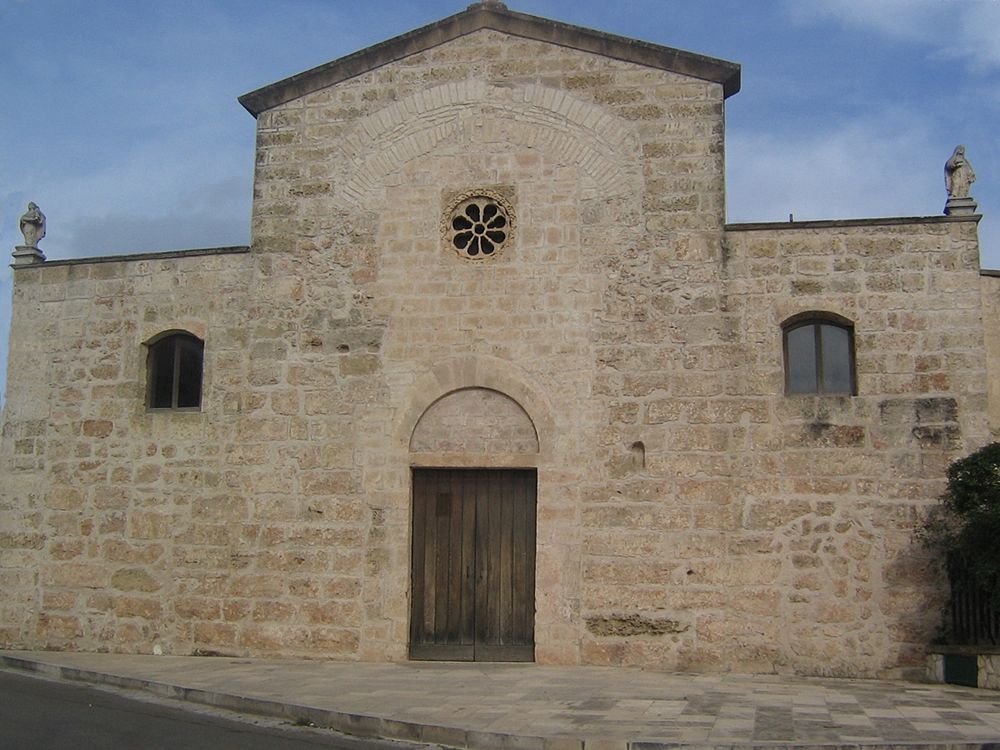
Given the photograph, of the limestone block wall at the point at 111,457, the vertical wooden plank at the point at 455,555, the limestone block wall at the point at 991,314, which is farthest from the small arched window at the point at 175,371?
the limestone block wall at the point at 991,314

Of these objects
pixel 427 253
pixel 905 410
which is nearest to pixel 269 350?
pixel 427 253

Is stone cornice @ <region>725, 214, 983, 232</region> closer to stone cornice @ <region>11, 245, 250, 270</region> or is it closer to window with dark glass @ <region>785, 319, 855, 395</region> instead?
window with dark glass @ <region>785, 319, 855, 395</region>

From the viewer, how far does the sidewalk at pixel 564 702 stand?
24.3 feet

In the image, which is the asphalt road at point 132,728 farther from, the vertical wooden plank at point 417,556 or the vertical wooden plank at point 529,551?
the vertical wooden plank at point 529,551

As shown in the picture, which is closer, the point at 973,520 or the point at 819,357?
the point at 973,520

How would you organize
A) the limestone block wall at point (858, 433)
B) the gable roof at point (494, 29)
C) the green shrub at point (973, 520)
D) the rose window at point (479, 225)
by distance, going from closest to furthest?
the green shrub at point (973, 520), the limestone block wall at point (858, 433), the gable roof at point (494, 29), the rose window at point (479, 225)

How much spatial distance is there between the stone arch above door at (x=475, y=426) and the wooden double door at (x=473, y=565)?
287 mm

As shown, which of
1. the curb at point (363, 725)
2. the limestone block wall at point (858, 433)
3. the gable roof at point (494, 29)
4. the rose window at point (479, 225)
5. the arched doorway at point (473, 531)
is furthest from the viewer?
the rose window at point (479, 225)

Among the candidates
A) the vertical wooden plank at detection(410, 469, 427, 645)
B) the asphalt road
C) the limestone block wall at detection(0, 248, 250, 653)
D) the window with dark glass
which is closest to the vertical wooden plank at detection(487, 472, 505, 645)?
the vertical wooden plank at detection(410, 469, 427, 645)

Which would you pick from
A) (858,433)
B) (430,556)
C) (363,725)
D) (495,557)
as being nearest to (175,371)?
(430,556)

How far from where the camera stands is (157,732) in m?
7.88

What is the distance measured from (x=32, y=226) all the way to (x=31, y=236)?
13 centimetres

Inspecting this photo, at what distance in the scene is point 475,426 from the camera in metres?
11.5

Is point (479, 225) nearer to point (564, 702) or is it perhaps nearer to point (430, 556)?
point (430, 556)
